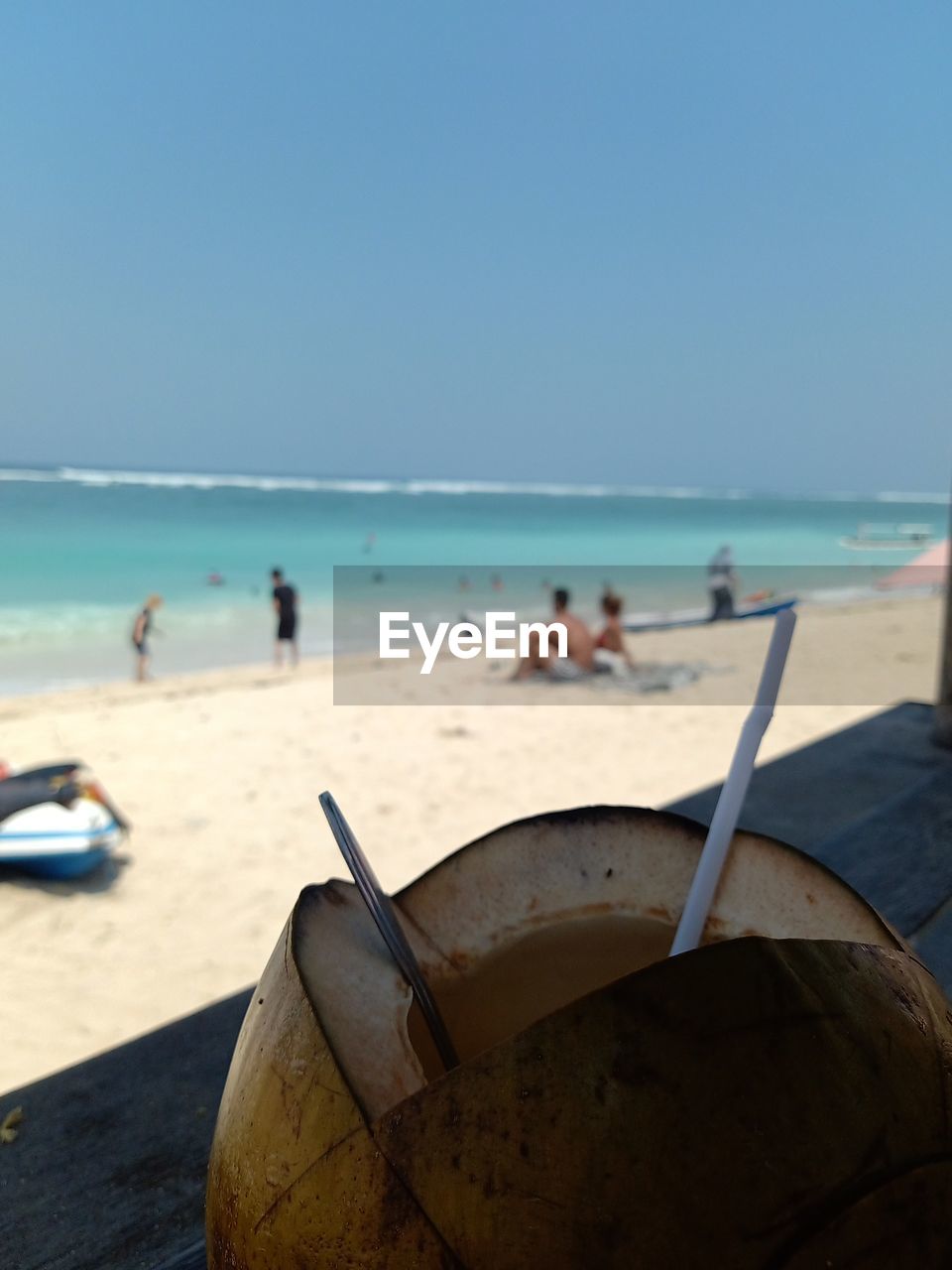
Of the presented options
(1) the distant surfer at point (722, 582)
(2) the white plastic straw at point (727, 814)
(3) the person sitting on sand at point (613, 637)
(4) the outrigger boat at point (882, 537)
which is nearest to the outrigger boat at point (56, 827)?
(2) the white plastic straw at point (727, 814)

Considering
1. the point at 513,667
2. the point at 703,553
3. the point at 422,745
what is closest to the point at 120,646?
the point at 513,667

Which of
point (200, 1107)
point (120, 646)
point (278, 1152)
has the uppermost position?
point (278, 1152)

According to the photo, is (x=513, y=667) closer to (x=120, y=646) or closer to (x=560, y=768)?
(x=560, y=768)

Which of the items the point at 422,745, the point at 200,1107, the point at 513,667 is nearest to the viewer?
the point at 200,1107

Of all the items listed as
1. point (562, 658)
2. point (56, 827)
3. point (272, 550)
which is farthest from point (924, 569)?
point (272, 550)

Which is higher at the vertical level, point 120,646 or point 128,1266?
point 128,1266

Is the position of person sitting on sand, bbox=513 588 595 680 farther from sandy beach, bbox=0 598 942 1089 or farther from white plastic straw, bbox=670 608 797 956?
white plastic straw, bbox=670 608 797 956
